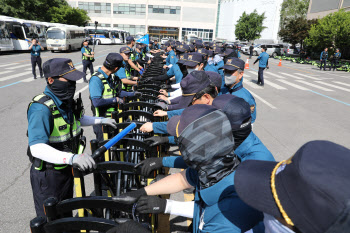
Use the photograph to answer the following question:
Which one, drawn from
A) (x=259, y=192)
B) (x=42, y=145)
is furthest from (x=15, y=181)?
(x=259, y=192)

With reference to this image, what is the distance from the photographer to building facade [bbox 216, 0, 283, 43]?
60781 mm

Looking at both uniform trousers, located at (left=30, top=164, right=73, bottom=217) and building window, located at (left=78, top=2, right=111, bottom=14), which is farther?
building window, located at (left=78, top=2, right=111, bottom=14)

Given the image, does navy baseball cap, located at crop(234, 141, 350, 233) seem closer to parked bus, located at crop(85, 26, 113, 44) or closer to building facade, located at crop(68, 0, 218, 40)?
parked bus, located at crop(85, 26, 113, 44)

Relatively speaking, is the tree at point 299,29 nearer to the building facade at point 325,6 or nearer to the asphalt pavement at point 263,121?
the building facade at point 325,6

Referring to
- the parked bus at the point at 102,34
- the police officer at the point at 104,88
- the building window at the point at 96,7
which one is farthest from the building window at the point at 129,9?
the police officer at the point at 104,88

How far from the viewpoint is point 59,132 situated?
7.92 feet

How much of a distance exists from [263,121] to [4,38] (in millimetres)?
24709

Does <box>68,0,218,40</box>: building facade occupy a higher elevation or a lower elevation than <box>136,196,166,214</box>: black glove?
higher

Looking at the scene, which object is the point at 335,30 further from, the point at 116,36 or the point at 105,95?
the point at 116,36

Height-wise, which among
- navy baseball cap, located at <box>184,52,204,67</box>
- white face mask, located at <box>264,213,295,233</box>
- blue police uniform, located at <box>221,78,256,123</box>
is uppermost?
navy baseball cap, located at <box>184,52,204,67</box>

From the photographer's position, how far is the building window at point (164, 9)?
216ft

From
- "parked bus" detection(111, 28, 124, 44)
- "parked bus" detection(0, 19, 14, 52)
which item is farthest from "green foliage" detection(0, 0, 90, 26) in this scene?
"parked bus" detection(0, 19, 14, 52)

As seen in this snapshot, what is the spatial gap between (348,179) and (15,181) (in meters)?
4.90

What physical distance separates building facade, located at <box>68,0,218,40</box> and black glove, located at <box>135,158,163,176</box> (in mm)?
68104
